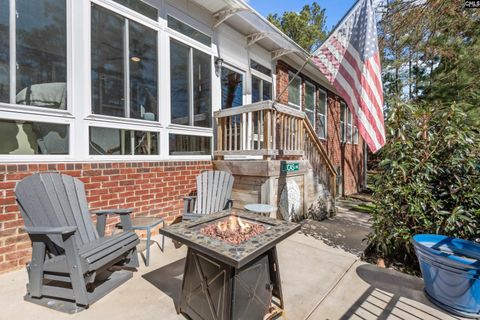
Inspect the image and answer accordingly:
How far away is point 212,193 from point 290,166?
5.18 ft

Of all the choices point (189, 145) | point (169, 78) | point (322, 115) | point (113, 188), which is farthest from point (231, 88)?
point (322, 115)

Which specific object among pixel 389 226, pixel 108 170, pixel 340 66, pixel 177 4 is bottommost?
pixel 389 226

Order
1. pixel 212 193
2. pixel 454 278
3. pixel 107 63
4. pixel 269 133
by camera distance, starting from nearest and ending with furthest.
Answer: pixel 454 278 → pixel 107 63 → pixel 212 193 → pixel 269 133

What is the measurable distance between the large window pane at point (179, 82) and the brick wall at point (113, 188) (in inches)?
34.6

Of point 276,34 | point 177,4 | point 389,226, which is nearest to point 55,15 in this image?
point 177,4

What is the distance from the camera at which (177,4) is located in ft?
13.7

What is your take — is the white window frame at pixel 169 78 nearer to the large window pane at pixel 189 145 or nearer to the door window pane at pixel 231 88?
the large window pane at pixel 189 145

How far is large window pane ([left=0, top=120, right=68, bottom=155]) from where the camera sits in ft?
8.46

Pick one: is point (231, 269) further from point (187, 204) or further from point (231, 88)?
point (231, 88)

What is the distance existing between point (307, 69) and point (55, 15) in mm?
6772

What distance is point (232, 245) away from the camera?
5.64ft

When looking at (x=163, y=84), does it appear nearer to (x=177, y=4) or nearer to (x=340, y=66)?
(x=177, y=4)

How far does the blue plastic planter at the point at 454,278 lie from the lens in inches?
83.0

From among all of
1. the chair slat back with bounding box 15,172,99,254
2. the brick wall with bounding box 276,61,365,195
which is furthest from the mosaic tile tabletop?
the brick wall with bounding box 276,61,365,195
